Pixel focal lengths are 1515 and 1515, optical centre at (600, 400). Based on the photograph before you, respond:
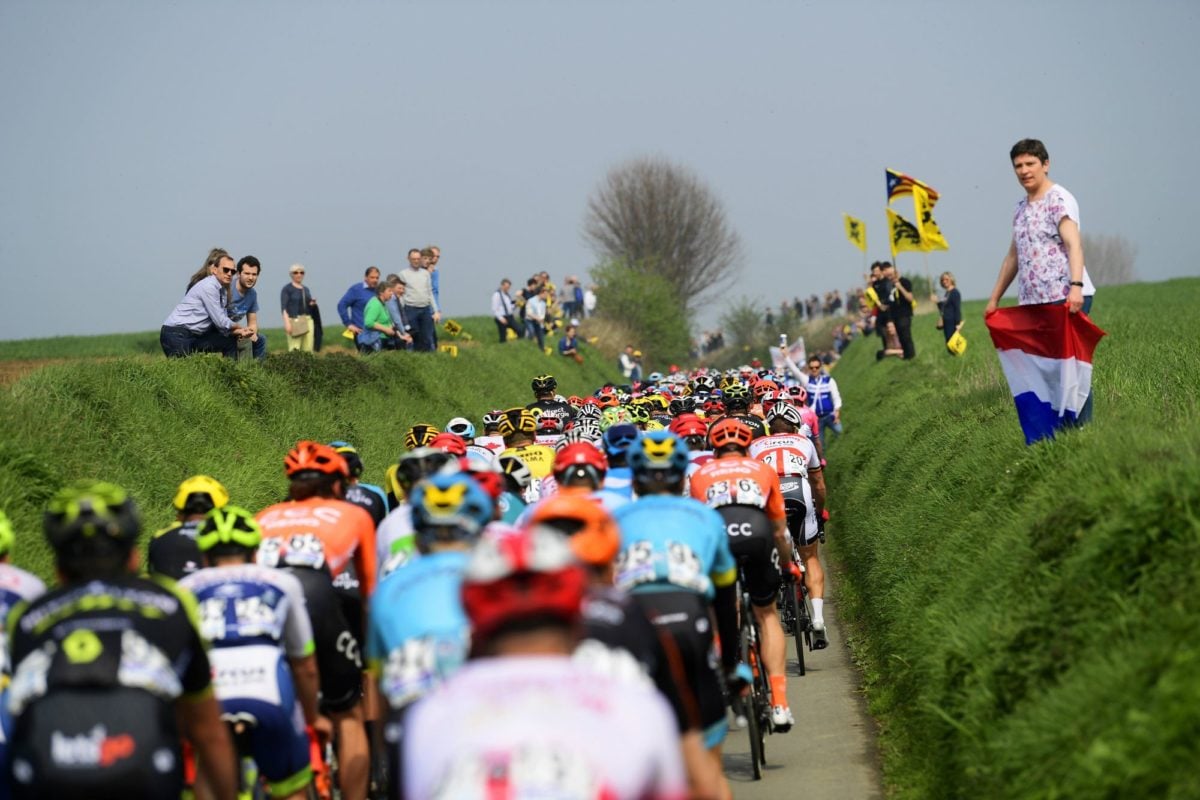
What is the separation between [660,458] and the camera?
24.5 feet

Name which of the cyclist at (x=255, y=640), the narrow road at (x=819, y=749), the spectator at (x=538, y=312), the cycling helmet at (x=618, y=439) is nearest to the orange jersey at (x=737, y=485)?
the cycling helmet at (x=618, y=439)

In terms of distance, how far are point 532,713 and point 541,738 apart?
0.22 feet

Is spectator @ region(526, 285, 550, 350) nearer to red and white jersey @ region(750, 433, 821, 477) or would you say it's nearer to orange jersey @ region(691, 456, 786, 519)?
red and white jersey @ region(750, 433, 821, 477)

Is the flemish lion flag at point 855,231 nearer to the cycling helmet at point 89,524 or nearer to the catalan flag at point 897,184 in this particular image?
the catalan flag at point 897,184

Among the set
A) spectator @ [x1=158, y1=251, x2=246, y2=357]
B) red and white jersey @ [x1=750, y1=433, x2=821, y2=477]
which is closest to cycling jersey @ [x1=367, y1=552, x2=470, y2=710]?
red and white jersey @ [x1=750, y1=433, x2=821, y2=477]

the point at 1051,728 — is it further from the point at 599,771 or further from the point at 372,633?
the point at 599,771

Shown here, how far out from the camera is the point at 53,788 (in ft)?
15.7

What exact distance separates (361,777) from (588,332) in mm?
60806

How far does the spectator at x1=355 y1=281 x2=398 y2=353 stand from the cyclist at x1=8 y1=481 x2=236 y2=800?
68.7 ft

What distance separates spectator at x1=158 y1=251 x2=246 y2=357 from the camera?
53.4 ft

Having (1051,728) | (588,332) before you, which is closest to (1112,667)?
(1051,728)

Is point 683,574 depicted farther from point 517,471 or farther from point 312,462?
point 517,471

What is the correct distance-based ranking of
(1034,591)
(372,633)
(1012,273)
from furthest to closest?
1. (1012,273)
2. (1034,591)
3. (372,633)

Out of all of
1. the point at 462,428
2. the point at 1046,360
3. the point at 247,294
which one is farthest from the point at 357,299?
the point at 1046,360
